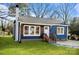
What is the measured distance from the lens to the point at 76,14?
3.18 metres

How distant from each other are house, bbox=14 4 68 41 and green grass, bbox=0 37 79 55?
0.06 m

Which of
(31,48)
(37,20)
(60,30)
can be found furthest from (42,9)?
(31,48)

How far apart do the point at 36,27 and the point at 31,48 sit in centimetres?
18

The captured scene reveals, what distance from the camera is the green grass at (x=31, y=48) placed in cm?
318

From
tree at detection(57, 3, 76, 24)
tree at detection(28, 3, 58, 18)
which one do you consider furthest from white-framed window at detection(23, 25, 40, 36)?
tree at detection(57, 3, 76, 24)

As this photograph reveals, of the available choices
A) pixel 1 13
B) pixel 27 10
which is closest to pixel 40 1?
pixel 27 10

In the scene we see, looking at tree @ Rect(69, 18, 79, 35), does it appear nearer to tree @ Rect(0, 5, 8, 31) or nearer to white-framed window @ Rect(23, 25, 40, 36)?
white-framed window @ Rect(23, 25, 40, 36)

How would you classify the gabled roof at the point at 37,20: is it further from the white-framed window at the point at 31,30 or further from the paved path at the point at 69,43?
the paved path at the point at 69,43

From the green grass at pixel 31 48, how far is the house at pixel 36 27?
0.18 feet

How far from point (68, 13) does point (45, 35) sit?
262 mm

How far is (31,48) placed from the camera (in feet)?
10.5

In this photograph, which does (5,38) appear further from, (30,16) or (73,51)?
(73,51)

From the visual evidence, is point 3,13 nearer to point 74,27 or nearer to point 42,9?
point 42,9

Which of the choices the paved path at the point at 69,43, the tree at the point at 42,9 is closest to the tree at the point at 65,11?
the tree at the point at 42,9
